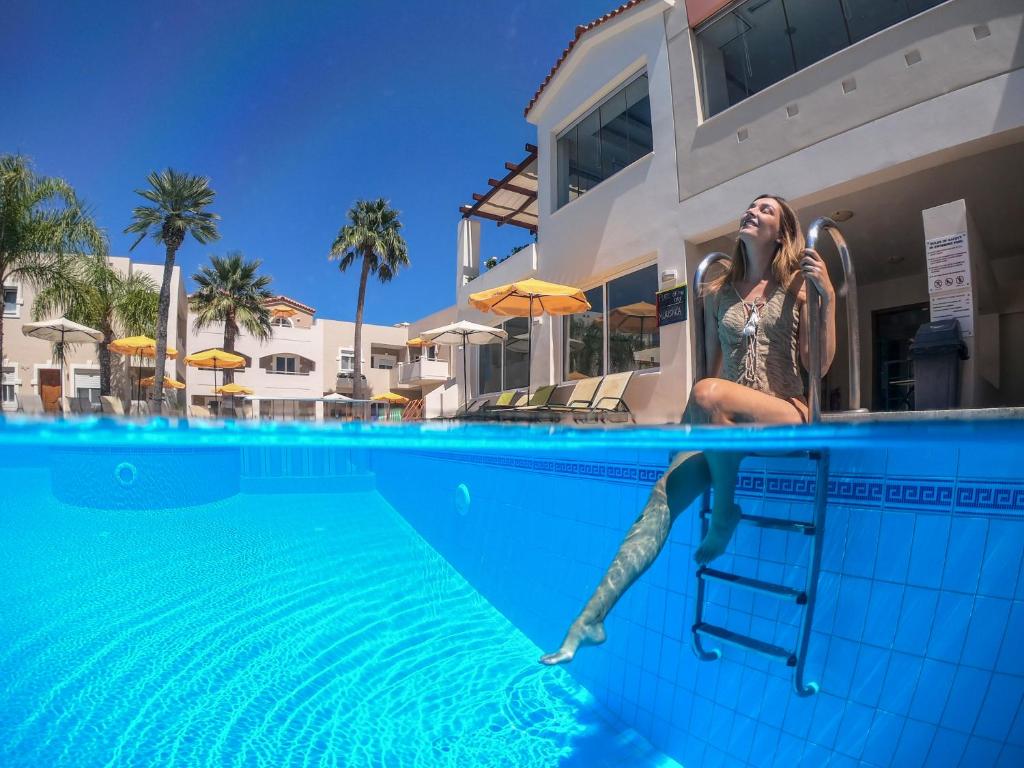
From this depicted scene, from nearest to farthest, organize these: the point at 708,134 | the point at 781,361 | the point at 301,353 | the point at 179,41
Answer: the point at 781,361 < the point at 708,134 < the point at 179,41 < the point at 301,353

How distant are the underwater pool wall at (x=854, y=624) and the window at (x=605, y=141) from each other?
8.71 meters

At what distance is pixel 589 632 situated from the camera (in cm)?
161

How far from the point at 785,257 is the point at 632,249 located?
7924 millimetres

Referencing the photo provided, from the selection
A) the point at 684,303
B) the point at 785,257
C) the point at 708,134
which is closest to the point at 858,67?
the point at 708,134

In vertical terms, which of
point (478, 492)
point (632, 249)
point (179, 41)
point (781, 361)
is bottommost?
point (478, 492)

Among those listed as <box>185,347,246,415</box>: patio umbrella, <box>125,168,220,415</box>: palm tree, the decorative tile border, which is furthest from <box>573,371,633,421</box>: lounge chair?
<box>125,168,220,415</box>: palm tree

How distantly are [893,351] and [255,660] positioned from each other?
10.2 metres

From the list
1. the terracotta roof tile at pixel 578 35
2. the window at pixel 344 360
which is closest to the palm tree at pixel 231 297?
the window at pixel 344 360

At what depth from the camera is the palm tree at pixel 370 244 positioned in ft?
85.9

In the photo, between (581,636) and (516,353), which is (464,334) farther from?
(581,636)

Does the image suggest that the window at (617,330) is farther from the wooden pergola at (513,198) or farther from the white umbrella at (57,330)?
the white umbrella at (57,330)

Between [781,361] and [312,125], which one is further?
[312,125]

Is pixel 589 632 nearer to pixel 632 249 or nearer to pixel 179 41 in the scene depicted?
pixel 632 249

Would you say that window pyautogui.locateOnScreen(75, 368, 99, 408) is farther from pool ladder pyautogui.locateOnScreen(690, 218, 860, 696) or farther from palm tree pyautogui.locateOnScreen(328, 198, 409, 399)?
pool ladder pyautogui.locateOnScreen(690, 218, 860, 696)
